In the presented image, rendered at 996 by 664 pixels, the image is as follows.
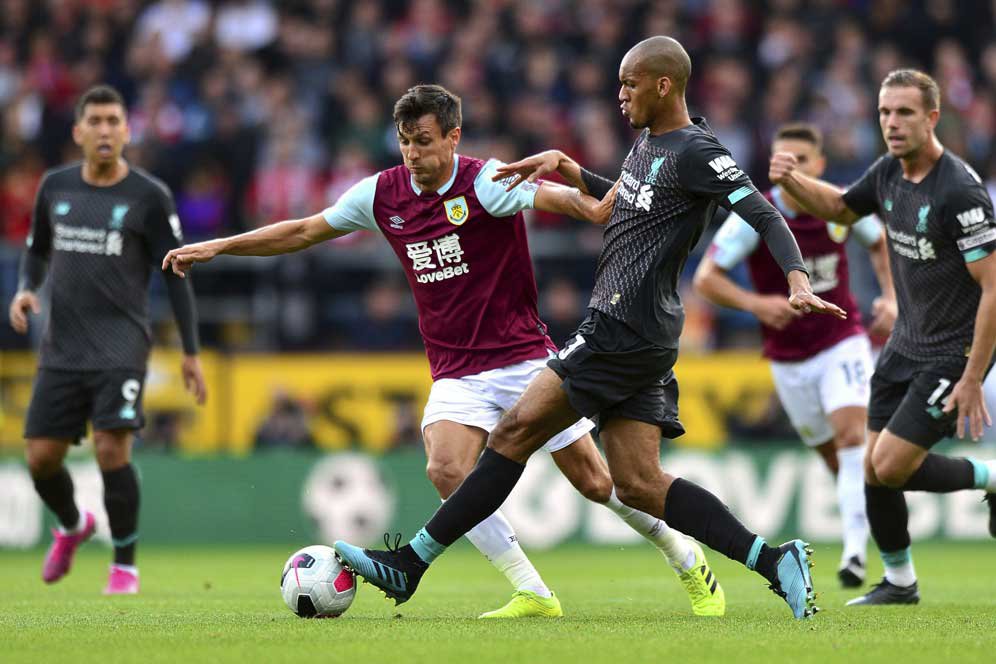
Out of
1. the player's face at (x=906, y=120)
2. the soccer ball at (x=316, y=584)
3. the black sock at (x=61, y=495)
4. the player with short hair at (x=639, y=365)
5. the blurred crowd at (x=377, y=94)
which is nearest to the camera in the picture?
the player with short hair at (x=639, y=365)

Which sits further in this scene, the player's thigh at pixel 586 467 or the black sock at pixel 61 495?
the black sock at pixel 61 495

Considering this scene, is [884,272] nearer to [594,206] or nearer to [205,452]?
[594,206]

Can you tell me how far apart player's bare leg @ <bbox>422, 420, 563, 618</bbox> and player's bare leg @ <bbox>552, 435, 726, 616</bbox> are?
17.4 inches

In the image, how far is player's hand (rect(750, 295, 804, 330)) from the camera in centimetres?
997

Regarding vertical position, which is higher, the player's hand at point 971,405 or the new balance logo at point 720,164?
the new balance logo at point 720,164

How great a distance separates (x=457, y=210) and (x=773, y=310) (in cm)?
312

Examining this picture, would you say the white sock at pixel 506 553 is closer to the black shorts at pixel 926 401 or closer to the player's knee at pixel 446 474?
the player's knee at pixel 446 474

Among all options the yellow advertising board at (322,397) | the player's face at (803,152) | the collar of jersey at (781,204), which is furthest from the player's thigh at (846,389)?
the yellow advertising board at (322,397)

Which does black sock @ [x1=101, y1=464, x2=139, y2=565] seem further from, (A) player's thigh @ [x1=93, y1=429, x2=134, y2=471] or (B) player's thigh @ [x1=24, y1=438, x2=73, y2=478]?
(B) player's thigh @ [x1=24, y1=438, x2=73, y2=478]

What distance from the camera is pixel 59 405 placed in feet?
31.6

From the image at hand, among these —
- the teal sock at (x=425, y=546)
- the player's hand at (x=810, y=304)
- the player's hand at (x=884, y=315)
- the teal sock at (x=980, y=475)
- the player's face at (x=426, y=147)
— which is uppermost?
the player's face at (x=426, y=147)

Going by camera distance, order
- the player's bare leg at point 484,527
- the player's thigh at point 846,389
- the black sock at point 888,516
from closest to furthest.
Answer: the player's bare leg at point 484,527 → the black sock at point 888,516 → the player's thigh at point 846,389

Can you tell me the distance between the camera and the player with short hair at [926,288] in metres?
7.59

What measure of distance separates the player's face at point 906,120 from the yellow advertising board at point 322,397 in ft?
24.7
